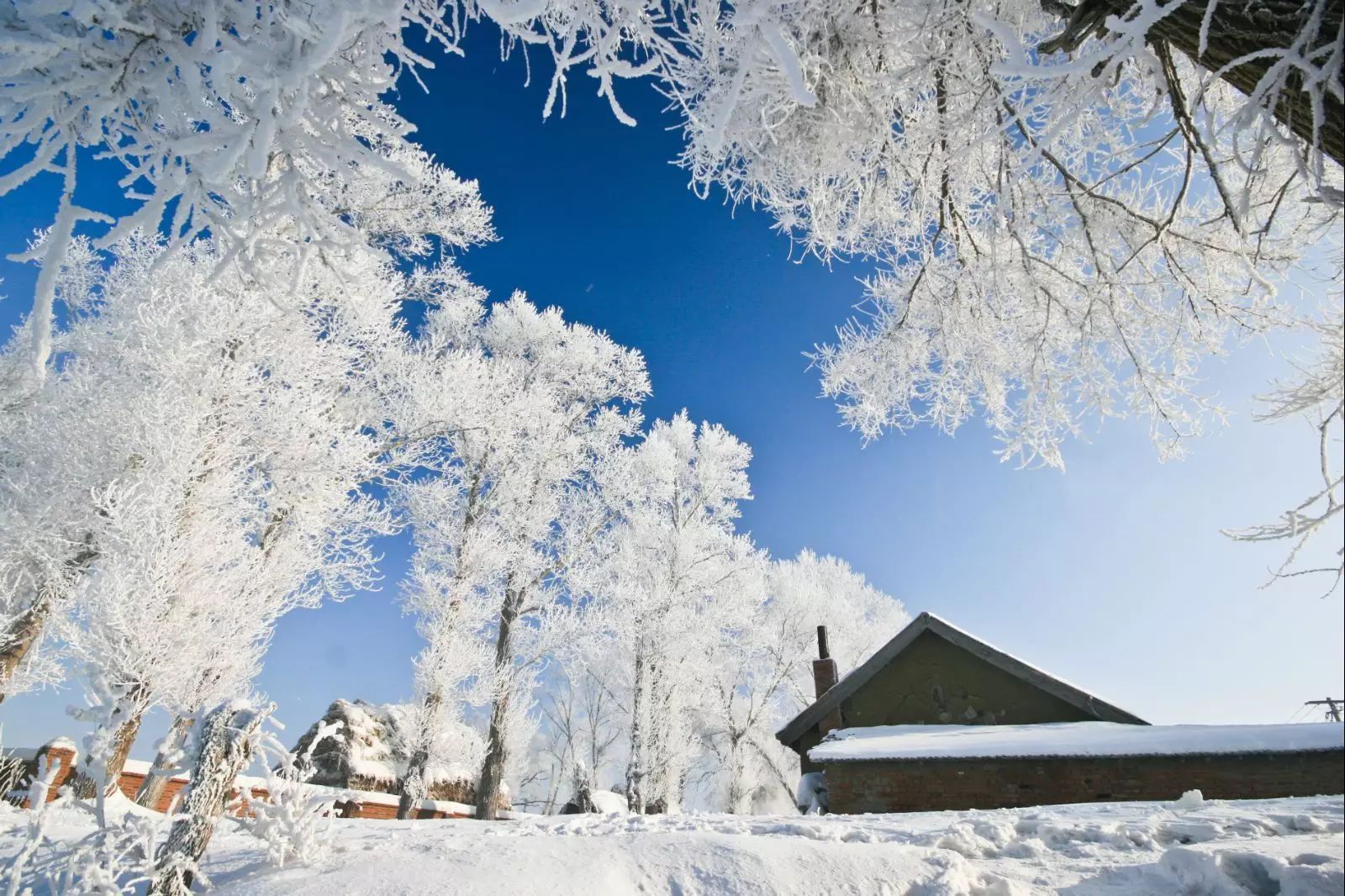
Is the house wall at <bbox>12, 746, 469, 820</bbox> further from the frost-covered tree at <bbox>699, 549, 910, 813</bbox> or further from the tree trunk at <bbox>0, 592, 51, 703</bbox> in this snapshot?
the frost-covered tree at <bbox>699, 549, 910, 813</bbox>

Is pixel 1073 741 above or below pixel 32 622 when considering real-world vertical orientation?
below

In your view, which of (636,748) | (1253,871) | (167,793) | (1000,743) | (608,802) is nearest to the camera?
(1253,871)

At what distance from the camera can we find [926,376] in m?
5.82

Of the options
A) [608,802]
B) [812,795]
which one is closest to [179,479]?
[812,795]

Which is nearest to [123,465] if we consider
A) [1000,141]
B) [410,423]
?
[410,423]

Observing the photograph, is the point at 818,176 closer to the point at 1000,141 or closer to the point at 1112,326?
the point at 1000,141

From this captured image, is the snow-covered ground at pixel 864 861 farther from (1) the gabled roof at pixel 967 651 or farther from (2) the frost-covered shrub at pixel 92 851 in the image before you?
(1) the gabled roof at pixel 967 651

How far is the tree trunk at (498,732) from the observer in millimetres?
12289

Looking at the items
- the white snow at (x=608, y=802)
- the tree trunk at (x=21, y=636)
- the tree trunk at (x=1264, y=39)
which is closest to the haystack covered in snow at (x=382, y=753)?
the white snow at (x=608, y=802)

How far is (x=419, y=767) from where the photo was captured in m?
12.0

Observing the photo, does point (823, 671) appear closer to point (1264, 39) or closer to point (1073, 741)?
point (1073, 741)

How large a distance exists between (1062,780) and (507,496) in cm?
1138

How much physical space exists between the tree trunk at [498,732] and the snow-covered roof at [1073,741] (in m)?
6.89

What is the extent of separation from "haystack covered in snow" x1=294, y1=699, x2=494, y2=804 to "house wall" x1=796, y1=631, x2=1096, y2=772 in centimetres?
714
